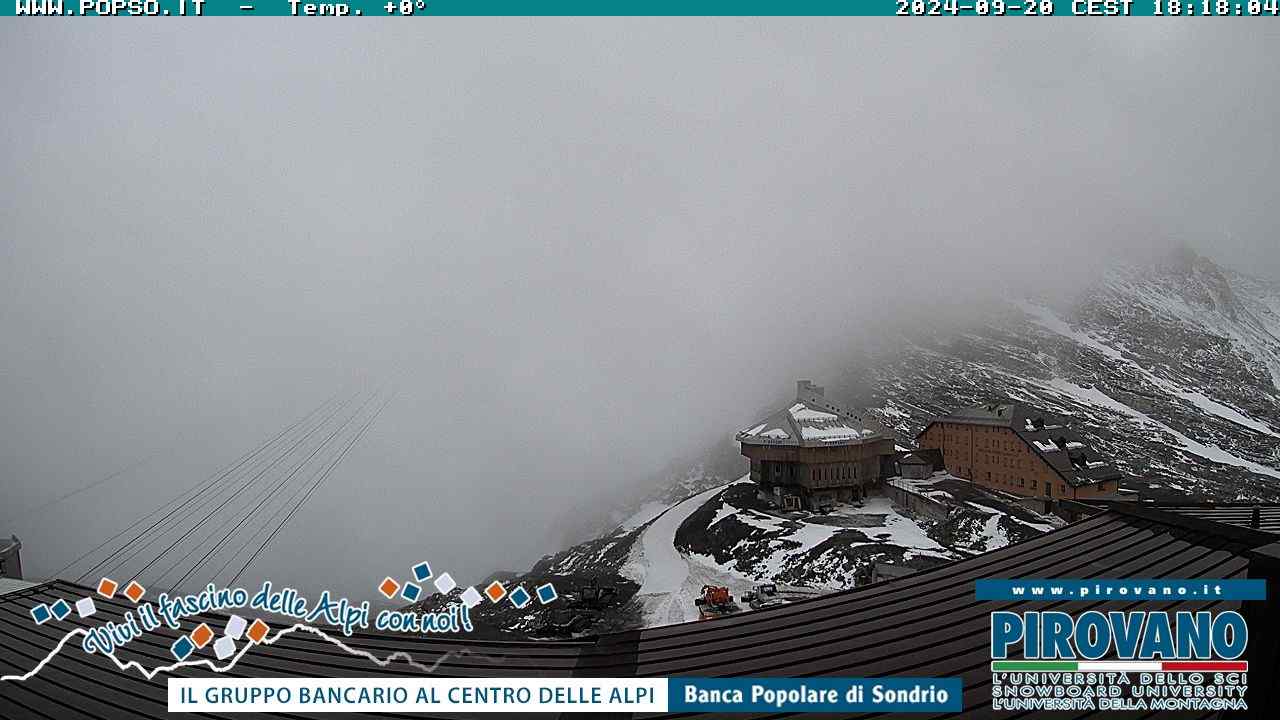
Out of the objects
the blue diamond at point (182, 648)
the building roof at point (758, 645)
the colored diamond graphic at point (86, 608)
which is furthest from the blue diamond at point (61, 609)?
the blue diamond at point (182, 648)

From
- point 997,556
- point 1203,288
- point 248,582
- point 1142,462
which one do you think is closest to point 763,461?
point 997,556

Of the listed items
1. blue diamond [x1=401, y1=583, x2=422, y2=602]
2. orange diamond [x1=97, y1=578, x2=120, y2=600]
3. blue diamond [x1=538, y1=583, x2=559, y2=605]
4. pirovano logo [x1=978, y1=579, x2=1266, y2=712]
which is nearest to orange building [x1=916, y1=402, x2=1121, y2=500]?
pirovano logo [x1=978, y1=579, x2=1266, y2=712]

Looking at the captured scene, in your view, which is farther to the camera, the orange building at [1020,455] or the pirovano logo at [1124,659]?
the orange building at [1020,455]

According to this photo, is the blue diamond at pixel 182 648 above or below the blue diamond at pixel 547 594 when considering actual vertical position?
below

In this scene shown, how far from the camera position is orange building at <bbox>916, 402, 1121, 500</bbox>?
121 feet

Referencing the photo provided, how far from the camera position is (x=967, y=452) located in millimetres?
44062

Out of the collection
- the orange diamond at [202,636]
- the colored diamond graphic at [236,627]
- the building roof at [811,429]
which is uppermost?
the colored diamond graphic at [236,627]

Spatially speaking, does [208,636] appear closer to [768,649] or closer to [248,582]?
[768,649]

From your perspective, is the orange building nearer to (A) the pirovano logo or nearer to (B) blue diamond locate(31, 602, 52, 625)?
(A) the pirovano logo

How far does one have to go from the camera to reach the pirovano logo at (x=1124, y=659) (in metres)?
5.23

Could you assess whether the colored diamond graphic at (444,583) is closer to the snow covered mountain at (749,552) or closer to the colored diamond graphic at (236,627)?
→ the colored diamond graphic at (236,627)

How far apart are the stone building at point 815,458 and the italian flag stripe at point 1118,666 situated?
3280 centimetres

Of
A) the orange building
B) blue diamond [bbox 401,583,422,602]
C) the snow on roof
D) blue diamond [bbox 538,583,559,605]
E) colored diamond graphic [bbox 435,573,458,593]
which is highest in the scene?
colored diamond graphic [bbox 435,573,458,593]

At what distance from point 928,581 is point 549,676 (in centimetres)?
460
